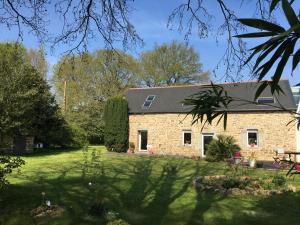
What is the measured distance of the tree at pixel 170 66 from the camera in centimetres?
4588

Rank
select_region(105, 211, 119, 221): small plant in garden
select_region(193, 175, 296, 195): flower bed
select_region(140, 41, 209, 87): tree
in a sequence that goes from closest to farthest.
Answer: select_region(105, 211, 119, 221): small plant in garden
select_region(193, 175, 296, 195): flower bed
select_region(140, 41, 209, 87): tree

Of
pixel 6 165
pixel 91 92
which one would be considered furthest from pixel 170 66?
pixel 6 165

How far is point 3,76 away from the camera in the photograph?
17125 mm

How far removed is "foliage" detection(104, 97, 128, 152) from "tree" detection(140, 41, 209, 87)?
1691 cm

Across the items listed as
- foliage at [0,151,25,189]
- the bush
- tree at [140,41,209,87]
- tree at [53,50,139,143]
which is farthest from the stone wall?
tree at [140,41,209,87]

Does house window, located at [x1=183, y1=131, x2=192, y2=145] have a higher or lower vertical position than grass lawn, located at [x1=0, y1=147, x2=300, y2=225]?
higher

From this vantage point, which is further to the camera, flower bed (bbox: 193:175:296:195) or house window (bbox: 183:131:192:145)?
house window (bbox: 183:131:192:145)

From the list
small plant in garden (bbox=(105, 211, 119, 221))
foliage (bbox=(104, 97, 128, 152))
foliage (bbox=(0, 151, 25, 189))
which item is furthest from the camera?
foliage (bbox=(104, 97, 128, 152))

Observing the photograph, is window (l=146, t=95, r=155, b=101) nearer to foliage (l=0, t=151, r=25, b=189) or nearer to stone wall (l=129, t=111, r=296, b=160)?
stone wall (l=129, t=111, r=296, b=160)

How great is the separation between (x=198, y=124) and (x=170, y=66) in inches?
751

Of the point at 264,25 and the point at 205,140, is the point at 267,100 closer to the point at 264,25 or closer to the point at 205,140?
the point at 205,140

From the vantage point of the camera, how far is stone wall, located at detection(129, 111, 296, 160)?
24.9m

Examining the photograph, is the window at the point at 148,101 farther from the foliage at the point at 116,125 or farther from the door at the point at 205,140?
the door at the point at 205,140

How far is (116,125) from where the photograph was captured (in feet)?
96.0
